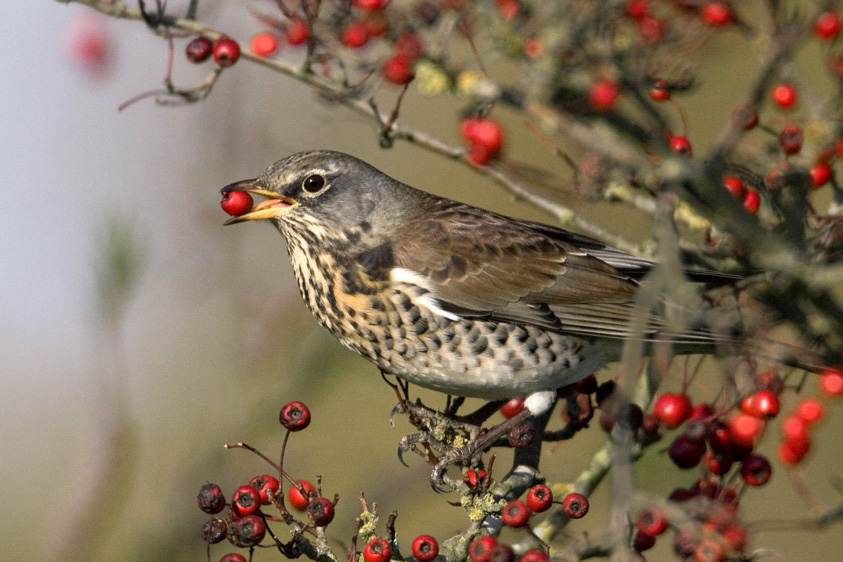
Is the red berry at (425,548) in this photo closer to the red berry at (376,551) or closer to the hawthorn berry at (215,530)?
the red berry at (376,551)

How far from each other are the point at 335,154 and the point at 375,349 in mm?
805

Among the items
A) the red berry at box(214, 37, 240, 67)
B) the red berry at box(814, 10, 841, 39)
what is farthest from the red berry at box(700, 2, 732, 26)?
the red berry at box(214, 37, 240, 67)

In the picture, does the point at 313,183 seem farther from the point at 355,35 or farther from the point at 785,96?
the point at 785,96

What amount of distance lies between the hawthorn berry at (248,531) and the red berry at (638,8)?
1793 millimetres

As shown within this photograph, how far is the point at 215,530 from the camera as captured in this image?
2570 mm

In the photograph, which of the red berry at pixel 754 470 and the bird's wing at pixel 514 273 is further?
the bird's wing at pixel 514 273

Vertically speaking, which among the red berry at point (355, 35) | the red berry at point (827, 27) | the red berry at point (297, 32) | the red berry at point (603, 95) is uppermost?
the red berry at point (603, 95)

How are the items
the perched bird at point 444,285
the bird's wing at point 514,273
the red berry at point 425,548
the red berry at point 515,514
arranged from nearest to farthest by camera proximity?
the red berry at point 425,548 → the red berry at point 515,514 → the perched bird at point 444,285 → the bird's wing at point 514,273

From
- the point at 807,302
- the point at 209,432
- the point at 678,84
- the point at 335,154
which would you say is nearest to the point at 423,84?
the point at 678,84

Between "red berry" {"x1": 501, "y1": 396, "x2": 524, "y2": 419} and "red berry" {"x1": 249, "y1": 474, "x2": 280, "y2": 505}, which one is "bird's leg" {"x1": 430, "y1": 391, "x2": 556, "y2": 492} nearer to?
"red berry" {"x1": 501, "y1": 396, "x2": 524, "y2": 419}

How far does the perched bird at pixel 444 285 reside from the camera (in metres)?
3.69

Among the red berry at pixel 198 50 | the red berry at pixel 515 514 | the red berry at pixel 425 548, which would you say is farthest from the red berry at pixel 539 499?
the red berry at pixel 198 50

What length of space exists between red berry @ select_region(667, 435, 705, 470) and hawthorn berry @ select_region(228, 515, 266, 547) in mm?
1299

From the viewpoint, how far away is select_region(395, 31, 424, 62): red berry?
248 centimetres
